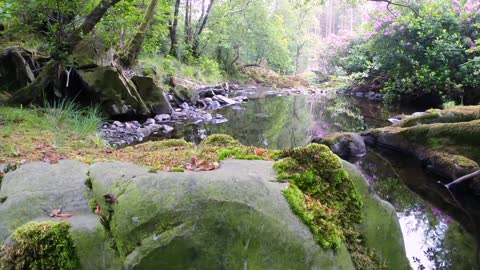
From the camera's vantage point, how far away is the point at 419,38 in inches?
560

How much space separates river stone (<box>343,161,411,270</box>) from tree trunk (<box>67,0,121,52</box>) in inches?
231

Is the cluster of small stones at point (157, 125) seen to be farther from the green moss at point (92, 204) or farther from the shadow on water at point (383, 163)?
the green moss at point (92, 204)

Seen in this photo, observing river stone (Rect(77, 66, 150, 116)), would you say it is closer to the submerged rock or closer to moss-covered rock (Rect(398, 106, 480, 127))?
the submerged rock

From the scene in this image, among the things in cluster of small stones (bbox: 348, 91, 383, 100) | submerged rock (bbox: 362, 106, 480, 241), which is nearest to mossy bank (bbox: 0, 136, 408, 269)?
submerged rock (bbox: 362, 106, 480, 241)

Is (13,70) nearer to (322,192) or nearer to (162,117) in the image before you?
(162,117)

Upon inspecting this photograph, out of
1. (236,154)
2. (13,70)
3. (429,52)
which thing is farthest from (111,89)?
(429,52)

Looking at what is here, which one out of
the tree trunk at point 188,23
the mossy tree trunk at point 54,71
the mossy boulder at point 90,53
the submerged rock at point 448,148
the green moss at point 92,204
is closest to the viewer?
the green moss at point 92,204

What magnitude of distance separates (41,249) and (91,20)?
A: 617cm

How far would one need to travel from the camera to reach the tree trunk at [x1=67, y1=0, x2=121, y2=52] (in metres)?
6.80

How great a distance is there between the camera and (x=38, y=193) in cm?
242

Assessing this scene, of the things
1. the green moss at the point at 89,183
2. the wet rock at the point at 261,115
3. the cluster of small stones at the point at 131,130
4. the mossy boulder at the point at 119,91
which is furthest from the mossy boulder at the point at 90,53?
the green moss at the point at 89,183

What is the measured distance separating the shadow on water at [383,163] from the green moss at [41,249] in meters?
3.39

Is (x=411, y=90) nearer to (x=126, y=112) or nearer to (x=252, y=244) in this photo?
(x=126, y=112)

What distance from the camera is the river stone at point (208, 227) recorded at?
1.87 metres
